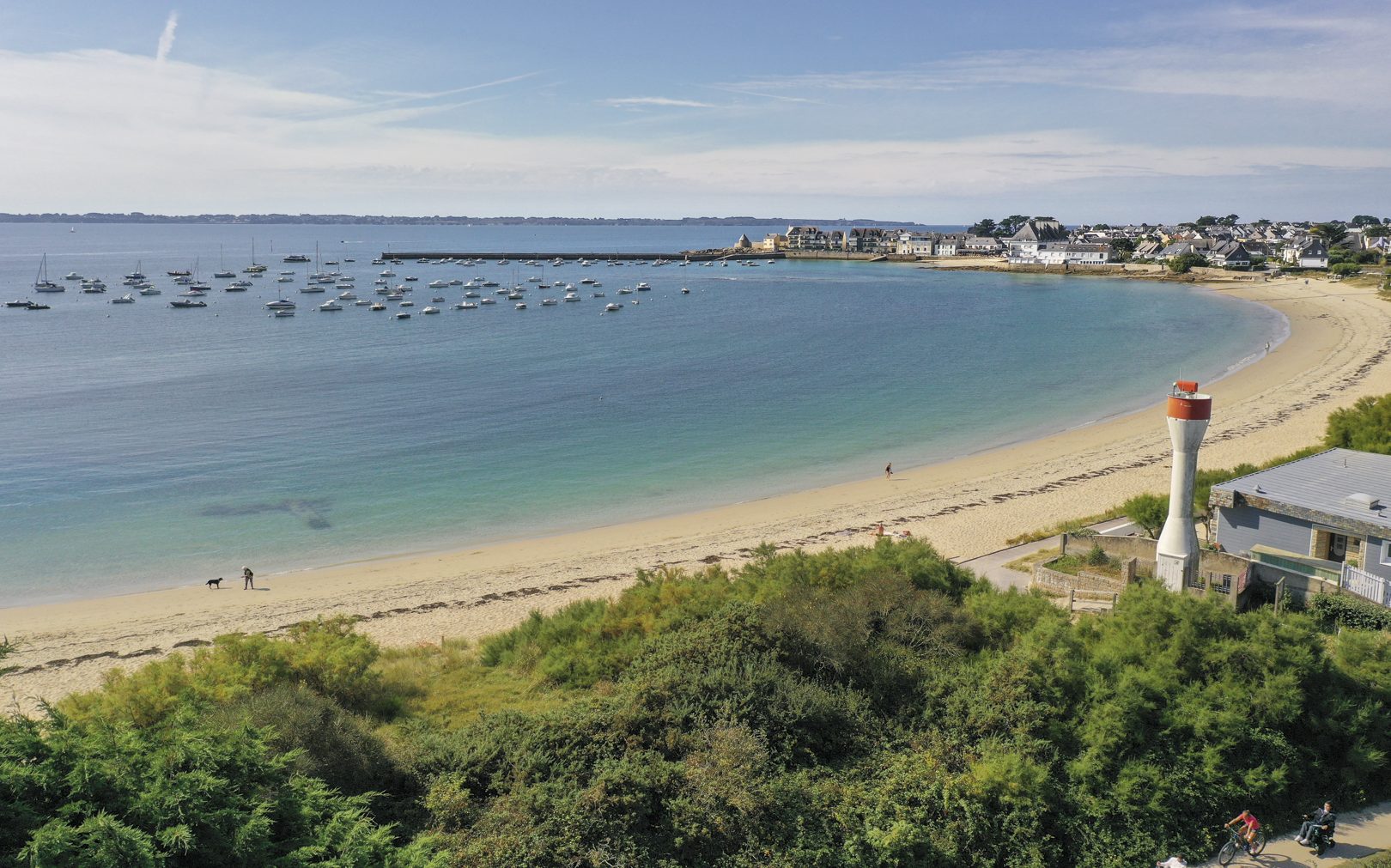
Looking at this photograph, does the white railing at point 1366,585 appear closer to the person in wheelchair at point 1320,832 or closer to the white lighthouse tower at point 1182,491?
the white lighthouse tower at point 1182,491

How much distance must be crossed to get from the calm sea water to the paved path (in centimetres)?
2382

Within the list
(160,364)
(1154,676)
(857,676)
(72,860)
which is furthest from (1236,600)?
(160,364)

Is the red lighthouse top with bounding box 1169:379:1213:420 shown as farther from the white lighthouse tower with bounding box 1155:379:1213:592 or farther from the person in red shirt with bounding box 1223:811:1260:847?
the person in red shirt with bounding box 1223:811:1260:847

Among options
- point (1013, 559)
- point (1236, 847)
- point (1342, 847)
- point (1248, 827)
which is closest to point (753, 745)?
point (1236, 847)

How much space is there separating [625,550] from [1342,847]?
20700mm

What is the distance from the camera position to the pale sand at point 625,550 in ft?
76.3

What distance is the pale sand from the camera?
23250 mm

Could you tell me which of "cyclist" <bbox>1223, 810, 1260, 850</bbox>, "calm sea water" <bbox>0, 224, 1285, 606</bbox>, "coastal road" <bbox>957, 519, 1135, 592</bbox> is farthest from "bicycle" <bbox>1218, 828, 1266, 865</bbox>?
"calm sea water" <bbox>0, 224, 1285, 606</bbox>

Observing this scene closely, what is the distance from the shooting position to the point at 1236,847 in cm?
1169

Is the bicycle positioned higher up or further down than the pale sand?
higher up

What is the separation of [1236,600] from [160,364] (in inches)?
2669

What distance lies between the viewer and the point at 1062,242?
622 ft

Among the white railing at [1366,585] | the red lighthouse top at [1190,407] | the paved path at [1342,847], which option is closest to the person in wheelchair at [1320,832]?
the paved path at [1342,847]

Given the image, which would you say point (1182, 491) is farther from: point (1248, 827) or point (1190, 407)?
point (1248, 827)
